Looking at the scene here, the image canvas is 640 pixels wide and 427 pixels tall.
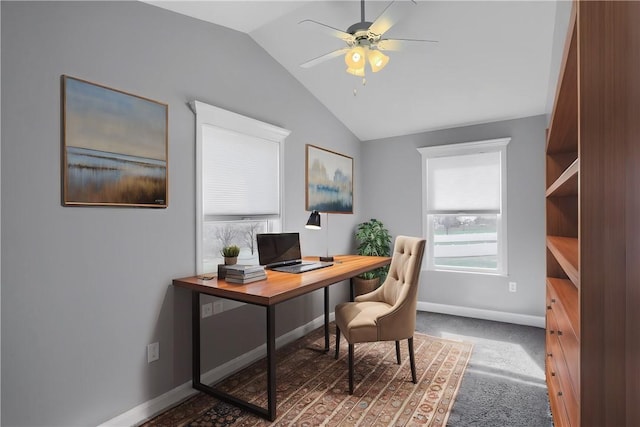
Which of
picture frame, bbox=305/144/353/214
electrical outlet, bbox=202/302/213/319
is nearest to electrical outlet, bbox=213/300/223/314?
electrical outlet, bbox=202/302/213/319

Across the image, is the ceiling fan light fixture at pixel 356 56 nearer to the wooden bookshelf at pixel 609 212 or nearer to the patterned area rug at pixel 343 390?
the wooden bookshelf at pixel 609 212

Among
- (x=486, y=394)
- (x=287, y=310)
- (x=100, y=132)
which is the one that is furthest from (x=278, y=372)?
(x=100, y=132)

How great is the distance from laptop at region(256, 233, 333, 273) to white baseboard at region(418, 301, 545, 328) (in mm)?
1968

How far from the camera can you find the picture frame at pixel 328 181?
12.6ft

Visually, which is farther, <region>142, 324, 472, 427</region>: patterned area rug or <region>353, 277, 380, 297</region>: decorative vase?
<region>353, 277, 380, 297</region>: decorative vase

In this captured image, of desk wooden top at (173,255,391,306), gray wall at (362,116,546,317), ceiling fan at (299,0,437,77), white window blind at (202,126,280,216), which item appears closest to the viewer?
desk wooden top at (173,255,391,306)

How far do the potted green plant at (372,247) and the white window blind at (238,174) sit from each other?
1.57 m

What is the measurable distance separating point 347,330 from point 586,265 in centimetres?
188

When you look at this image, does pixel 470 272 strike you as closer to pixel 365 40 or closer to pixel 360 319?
pixel 360 319

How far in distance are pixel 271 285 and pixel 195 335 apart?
2.26ft

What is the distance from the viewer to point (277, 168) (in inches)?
133

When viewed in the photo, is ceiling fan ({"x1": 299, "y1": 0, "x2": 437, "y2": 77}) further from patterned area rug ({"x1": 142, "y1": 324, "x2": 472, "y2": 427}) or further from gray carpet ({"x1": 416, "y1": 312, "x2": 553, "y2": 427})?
gray carpet ({"x1": 416, "y1": 312, "x2": 553, "y2": 427})

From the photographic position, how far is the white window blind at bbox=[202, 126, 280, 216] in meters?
2.73

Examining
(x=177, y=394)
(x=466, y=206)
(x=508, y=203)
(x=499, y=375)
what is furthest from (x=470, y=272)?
(x=177, y=394)
